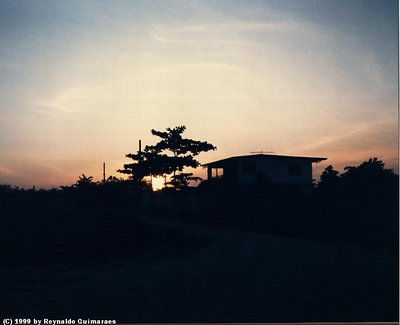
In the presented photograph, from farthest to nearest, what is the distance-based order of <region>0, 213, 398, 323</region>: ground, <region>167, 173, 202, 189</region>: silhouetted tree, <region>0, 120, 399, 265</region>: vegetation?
<region>167, 173, 202, 189</region>: silhouetted tree → <region>0, 120, 399, 265</region>: vegetation → <region>0, 213, 398, 323</region>: ground

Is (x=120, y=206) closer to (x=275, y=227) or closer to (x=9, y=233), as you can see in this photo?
(x=275, y=227)

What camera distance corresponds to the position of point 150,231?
1692 centimetres

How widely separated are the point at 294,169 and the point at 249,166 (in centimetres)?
496

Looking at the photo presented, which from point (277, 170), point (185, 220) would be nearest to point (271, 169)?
point (277, 170)

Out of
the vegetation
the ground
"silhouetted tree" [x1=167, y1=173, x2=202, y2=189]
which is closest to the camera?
the ground

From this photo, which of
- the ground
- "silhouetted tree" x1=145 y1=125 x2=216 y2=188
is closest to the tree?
"silhouetted tree" x1=145 y1=125 x2=216 y2=188

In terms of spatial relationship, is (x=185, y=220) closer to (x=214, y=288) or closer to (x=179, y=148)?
(x=179, y=148)

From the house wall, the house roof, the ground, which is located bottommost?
the ground

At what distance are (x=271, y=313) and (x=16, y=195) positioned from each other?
12.8 m

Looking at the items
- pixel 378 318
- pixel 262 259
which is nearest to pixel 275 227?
pixel 262 259

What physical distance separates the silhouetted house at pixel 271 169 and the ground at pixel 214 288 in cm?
2363

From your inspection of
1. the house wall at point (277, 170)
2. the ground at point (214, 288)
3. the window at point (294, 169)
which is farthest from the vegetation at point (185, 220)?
the window at point (294, 169)

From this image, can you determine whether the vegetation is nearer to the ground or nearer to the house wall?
the ground

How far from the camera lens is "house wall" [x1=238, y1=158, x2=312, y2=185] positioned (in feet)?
115
